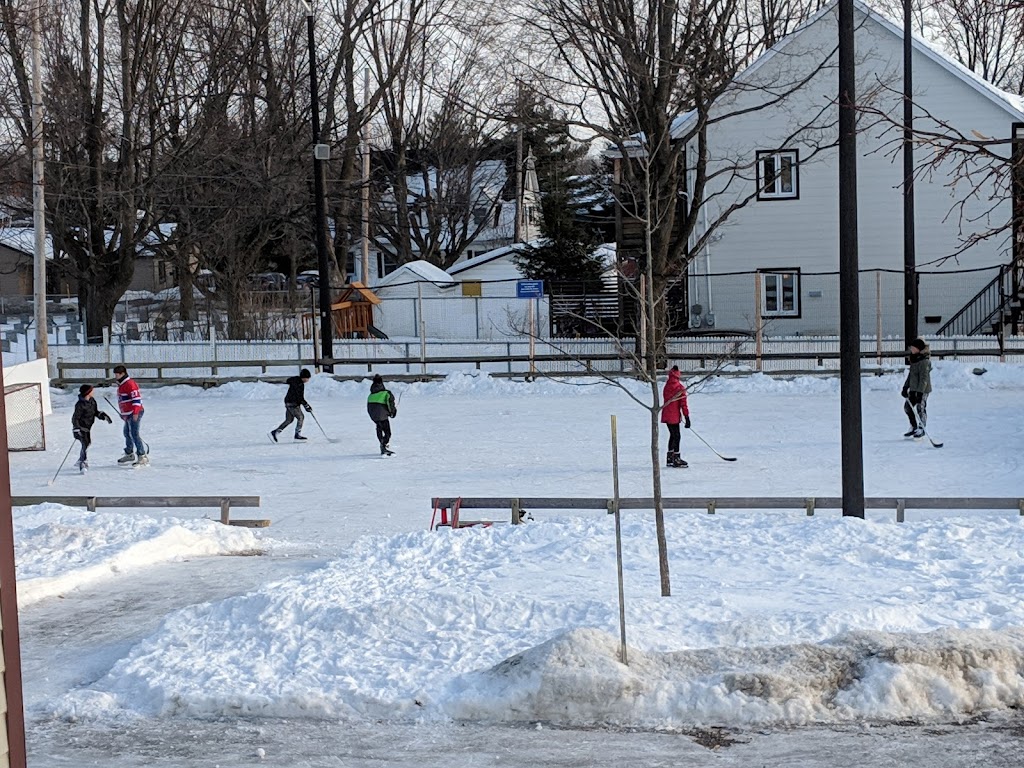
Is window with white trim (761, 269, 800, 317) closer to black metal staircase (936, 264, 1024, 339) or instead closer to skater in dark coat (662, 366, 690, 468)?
black metal staircase (936, 264, 1024, 339)

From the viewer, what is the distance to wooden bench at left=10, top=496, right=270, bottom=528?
14.1m

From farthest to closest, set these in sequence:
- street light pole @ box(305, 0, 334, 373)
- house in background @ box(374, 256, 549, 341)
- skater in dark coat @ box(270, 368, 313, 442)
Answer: house in background @ box(374, 256, 549, 341) < street light pole @ box(305, 0, 334, 373) < skater in dark coat @ box(270, 368, 313, 442)

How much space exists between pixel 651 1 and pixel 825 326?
10356 mm

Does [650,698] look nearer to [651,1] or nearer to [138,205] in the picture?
[651,1]

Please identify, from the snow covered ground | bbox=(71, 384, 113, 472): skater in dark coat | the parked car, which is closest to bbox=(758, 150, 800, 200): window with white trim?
the snow covered ground

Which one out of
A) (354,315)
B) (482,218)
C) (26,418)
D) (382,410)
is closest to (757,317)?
(382,410)

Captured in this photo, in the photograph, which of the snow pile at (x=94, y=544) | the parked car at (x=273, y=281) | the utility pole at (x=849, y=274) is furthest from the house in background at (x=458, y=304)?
the utility pole at (x=849, y=274)

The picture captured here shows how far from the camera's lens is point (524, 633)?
8.70 meters

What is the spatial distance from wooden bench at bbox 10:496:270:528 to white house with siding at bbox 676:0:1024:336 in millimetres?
21002

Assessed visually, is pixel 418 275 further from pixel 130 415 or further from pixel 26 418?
pixel 130 415

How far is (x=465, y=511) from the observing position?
15719 mm

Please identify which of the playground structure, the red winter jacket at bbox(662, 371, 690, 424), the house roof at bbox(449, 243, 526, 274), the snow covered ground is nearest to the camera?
the snow covered ground

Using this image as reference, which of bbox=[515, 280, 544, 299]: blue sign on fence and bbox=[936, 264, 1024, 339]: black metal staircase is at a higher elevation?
bbox=[515, 280, 544, 299]: blue sign on fence

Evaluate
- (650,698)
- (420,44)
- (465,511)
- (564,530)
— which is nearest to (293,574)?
(564,530)
